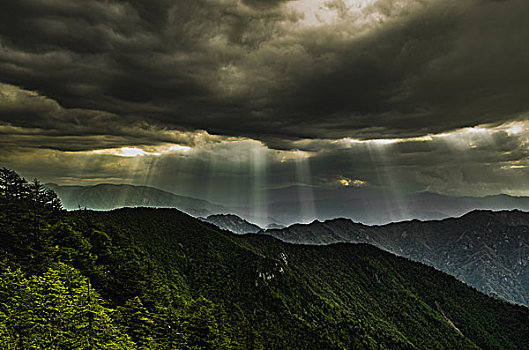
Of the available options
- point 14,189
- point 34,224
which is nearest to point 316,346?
point 34,224

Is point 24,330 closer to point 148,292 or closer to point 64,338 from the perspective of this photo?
point 64,338

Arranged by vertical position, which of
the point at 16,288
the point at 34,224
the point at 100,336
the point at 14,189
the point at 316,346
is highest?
the point at 14,189

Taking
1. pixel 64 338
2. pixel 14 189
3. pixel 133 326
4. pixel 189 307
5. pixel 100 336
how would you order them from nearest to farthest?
1. pixel 64 338
2. pixel 100 336
3. pixel 133 326
4. pixel 189 307
5. pixel 14 189

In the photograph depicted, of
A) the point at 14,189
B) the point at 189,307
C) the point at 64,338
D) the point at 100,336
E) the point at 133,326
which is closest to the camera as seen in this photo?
the point at 64,338

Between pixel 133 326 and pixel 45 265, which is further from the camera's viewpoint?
pixel 45 265

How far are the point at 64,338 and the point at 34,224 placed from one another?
181ft

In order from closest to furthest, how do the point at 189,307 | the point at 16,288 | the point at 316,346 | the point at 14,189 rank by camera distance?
the point at 16,288
the point at 189,307
the point at 14,189
the point at 316,346

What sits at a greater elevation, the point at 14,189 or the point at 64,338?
the point at 14,189

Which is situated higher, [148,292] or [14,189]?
[14,189]

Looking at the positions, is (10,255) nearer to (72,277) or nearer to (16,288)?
(72,277)

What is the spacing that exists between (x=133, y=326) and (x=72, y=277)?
14719mm

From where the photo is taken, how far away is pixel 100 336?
39.5 meters

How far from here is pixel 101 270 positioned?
73.1 metres

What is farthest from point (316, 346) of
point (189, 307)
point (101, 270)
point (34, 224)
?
point (34, 224)
